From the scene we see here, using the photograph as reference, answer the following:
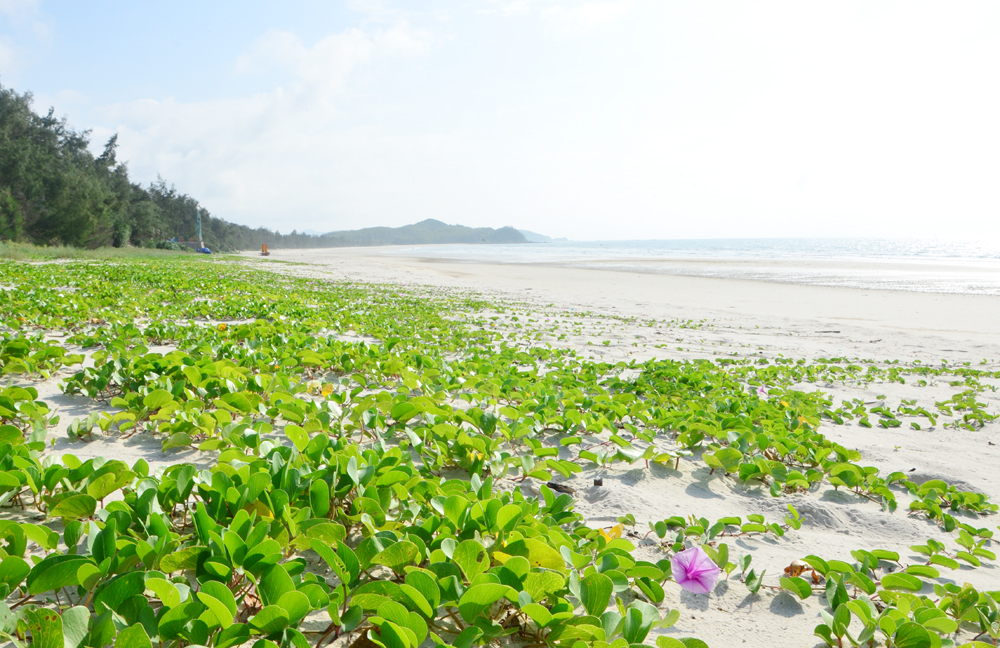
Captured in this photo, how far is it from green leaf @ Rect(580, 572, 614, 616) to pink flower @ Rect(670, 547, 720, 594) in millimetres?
436

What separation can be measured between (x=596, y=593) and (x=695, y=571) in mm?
506

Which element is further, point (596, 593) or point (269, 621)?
point (596, 593)

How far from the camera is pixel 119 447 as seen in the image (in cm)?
249

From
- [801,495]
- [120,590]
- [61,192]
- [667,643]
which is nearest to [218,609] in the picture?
[120,590]

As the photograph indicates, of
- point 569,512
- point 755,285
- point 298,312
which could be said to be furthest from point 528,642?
point 755,285

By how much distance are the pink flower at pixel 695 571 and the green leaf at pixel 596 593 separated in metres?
0.44

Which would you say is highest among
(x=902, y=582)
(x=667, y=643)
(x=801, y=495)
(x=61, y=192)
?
(x=61, y=192)

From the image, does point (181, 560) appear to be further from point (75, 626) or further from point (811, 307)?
point (811, 307)

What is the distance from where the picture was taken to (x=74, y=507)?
1612 millimetres

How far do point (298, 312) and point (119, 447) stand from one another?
4.74 m

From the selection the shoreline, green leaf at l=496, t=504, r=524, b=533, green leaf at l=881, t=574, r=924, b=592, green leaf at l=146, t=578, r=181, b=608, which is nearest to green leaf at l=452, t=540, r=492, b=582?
green leaf at l=496, t=504, r=524, b=533

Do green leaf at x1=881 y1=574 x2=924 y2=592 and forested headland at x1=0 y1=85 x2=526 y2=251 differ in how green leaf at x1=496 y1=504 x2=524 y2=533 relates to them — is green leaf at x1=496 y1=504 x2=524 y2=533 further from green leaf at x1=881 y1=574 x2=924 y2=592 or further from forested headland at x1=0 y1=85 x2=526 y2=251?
forested headland at x1=0 y1=85 x2=526 y2=251

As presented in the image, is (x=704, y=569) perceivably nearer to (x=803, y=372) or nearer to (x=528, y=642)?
(x=528, y=642)

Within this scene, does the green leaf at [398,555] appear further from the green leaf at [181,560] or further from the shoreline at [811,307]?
the shoreline at [811,307]
